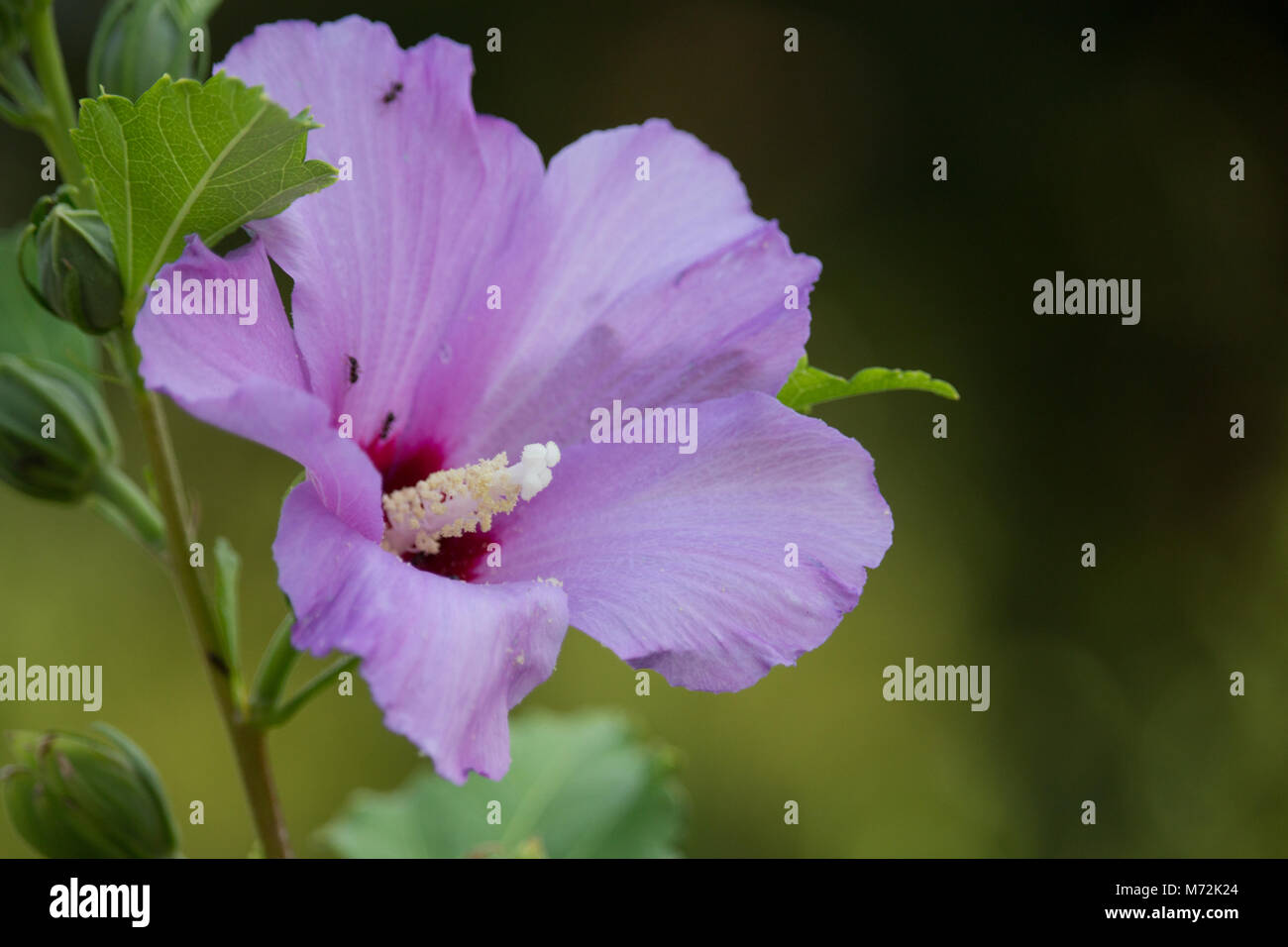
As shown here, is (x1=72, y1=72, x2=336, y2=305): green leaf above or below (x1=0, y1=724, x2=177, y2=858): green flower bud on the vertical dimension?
above

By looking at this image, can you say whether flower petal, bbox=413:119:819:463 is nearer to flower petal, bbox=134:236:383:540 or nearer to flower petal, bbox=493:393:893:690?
flower petal, bbox=493:393:893:690

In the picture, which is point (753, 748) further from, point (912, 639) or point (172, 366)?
point (172, 366)

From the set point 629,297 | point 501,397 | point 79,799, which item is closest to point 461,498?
point 501,397

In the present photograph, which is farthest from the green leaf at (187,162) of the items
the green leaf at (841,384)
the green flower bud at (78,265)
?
the green leaf at (841,384)

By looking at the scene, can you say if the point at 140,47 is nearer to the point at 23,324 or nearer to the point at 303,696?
the point at 23,324

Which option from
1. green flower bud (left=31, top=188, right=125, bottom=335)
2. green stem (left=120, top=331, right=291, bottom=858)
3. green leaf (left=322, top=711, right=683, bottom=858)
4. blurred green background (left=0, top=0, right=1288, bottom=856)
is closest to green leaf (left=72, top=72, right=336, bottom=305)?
green flower bud (left=31, top=188, right=125, bottom=335)

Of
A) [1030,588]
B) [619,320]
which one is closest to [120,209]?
[619,320]
